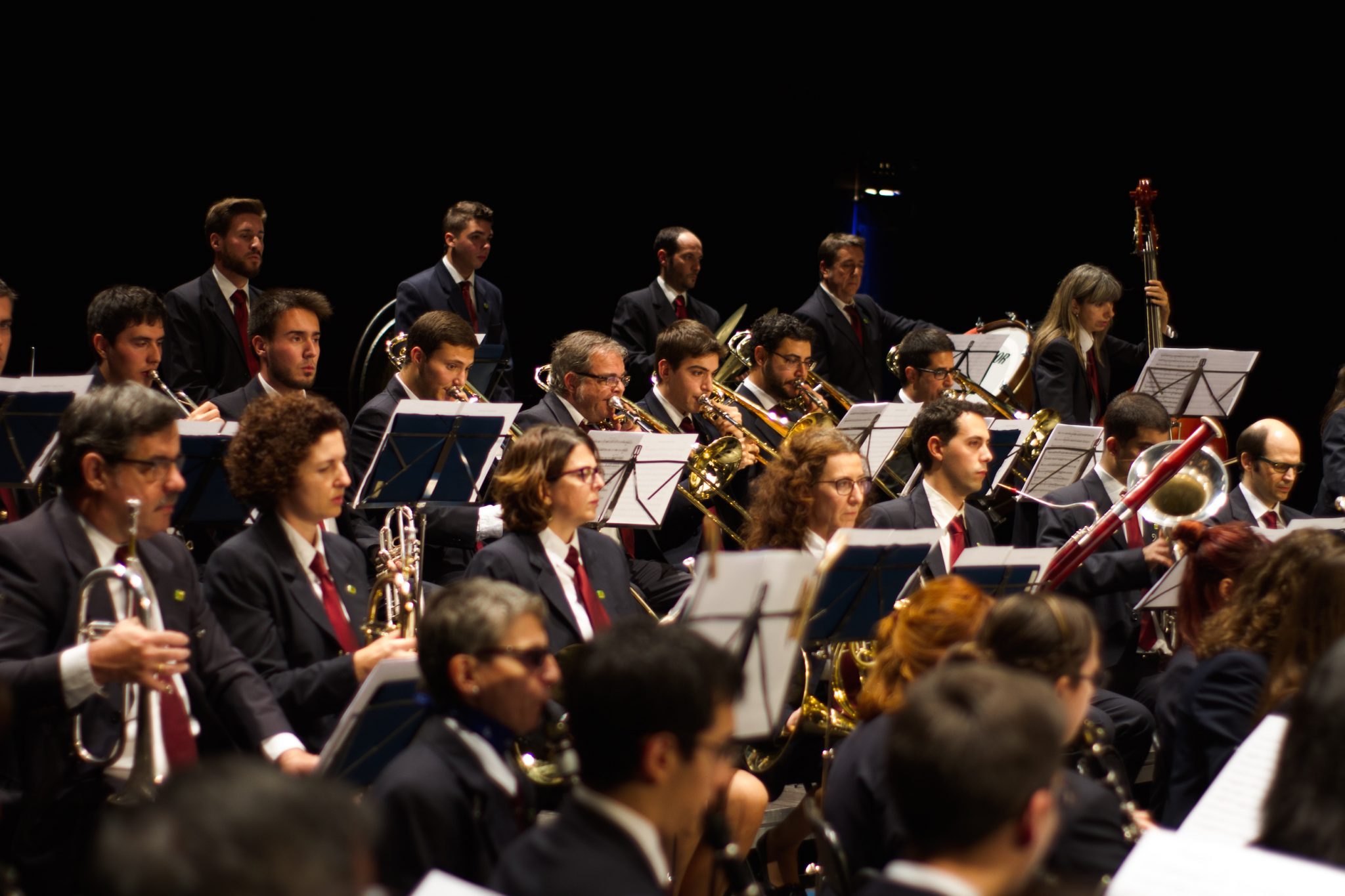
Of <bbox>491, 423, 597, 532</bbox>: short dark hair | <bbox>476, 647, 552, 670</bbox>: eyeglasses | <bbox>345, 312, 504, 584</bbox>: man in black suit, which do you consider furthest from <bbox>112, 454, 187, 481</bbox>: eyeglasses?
<bbox>345, 312, 504, 584</bbox>: man in black suit

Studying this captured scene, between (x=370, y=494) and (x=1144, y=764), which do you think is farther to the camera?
(x=1144, y=764)

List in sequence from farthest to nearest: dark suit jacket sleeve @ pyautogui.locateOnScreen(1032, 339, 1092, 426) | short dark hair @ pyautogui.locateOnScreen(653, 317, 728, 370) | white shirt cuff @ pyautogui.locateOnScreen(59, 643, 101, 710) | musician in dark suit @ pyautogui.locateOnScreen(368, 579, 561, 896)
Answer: dark suit jacket sleeve @ pyautogui.locateOnScreen(1032, 339, 1092, 426) → short dark hair @ pyautogui.locateOnScreen(653, 317, 728, 370) → white shirt cuff @ pyautogui.locateOnScreen(59, 643, 101, 710) → musician in dark suit @ pyautogui.locateOnScreen(368, 579, 561, 896)

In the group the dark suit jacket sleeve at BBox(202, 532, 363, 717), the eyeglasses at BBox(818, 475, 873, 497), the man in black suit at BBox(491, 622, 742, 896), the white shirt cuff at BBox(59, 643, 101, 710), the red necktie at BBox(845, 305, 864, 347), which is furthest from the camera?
the red necktie at BBox(845, 305, 864, 347)

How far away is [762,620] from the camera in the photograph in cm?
308

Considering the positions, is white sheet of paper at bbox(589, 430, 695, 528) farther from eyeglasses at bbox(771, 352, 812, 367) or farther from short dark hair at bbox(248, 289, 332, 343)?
eyeglasses at bbox(771, 352, 812, 367)

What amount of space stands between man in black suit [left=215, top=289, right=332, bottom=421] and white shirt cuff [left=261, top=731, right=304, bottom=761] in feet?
7.97

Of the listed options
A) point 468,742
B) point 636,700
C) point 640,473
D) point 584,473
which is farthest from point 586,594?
point 636,700

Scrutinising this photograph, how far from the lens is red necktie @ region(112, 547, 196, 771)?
3107 millimetres

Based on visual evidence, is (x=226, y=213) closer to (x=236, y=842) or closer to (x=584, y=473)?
(x=584, y=473)

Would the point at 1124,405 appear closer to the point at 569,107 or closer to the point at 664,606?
the point at 664,606

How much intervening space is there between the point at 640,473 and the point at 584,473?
0.62m

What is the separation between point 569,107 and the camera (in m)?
8.73

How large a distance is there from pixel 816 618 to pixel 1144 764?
205cm

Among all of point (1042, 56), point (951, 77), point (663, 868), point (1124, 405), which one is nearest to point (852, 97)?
point (951, 77)
